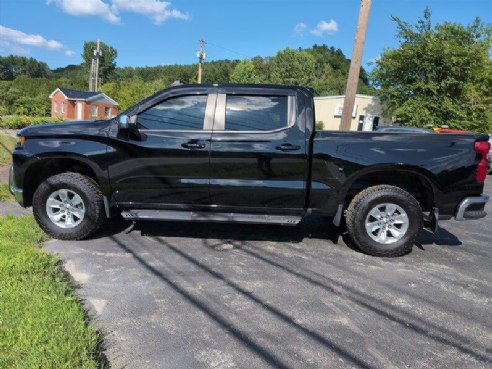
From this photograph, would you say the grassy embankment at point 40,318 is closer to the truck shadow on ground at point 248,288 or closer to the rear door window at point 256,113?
the truck shadow on ground at point 248,288

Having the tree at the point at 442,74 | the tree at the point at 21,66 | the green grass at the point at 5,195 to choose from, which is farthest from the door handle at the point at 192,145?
the tree at the point at 21,66

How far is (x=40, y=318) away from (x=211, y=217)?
91.9 inches

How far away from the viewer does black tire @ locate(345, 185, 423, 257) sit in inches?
201

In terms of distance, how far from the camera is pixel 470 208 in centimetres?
509

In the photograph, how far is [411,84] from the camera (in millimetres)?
24438

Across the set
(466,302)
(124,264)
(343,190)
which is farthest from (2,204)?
(466,302)

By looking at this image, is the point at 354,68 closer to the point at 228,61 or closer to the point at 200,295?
the point at 200,295

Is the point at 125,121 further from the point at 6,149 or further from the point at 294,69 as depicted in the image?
the point at 294,69

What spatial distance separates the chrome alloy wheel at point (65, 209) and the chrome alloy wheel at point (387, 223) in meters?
3.48

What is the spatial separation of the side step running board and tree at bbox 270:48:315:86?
198ft

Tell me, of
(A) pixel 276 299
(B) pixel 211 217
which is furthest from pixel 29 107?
(A) pixel 276 299

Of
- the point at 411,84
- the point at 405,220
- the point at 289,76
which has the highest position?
the point at 289,76

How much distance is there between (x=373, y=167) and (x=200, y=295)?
8.23 ft

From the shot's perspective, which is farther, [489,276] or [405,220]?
[405,220]
